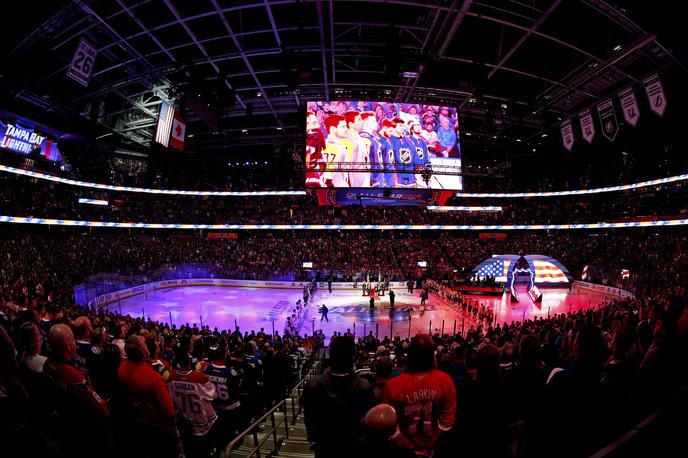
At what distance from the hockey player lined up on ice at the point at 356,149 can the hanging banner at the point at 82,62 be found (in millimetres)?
13232

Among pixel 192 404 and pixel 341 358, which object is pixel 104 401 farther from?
pixel 341 358

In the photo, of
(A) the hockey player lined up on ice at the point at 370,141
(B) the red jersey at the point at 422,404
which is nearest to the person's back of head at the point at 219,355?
(B) the red jersey at the point at 422,404

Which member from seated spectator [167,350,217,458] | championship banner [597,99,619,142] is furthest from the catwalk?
seated spectator [167,350,217,458]

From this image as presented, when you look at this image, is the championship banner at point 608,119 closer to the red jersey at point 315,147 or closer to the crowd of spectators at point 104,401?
the red jersey at point 315,147

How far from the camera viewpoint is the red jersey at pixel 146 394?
Answer: 10.3 feet

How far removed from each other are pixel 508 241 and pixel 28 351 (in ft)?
149

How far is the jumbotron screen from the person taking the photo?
72.1 ft

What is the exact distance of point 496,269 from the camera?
3425cm

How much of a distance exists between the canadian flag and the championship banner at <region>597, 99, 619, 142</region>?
23.0 meters

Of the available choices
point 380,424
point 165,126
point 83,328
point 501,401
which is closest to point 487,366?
point 501,401

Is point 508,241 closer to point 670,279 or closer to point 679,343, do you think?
point 670,279

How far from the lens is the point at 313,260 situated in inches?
1486

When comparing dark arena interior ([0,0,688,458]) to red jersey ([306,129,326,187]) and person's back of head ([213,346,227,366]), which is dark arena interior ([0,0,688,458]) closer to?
person's back of head ([213,346,227,366])

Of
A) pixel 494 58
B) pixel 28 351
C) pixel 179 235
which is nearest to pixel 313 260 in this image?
pixel 179 235
